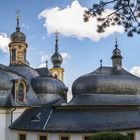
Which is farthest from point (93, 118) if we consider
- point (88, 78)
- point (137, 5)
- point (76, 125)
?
point (137, 5)

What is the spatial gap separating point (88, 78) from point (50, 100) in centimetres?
805

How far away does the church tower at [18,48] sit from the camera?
4112 cm

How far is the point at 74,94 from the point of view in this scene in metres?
43.7

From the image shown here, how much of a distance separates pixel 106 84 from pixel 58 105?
14002 mm

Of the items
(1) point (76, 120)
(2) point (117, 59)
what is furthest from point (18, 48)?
(2) point (117, 59)

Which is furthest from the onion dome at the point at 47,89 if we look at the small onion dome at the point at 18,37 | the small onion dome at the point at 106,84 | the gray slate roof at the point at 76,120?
the small onion dome at the point at 18,37

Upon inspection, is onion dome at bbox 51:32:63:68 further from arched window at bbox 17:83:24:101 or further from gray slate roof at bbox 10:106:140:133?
gray slate roof at bbox 10:106:140:133

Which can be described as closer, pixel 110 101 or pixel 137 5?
pixel 137 5

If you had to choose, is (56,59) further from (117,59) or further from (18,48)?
(18,48)

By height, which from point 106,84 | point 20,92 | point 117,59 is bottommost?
point 20,92

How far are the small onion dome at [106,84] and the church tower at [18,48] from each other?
8.98 m

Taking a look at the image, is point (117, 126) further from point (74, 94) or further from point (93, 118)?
point (74, 94)

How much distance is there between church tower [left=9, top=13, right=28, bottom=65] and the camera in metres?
41.1

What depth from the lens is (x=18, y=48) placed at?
4181 cm
